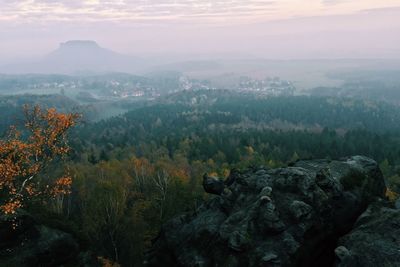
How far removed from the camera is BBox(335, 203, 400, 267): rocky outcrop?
59.3ft

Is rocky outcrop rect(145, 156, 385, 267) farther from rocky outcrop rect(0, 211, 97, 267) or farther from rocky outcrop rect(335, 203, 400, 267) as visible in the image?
rocky outcrop rect(0, 211, 97, 267)

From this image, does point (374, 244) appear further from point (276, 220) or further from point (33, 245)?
point (33, 245)

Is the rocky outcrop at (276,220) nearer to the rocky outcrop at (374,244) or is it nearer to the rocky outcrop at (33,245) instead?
the rocky outcrop at (374,244)

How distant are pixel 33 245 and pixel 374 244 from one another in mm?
24206

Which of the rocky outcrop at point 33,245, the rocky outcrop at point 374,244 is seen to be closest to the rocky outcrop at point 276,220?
the rocky outcrop at point 374,244

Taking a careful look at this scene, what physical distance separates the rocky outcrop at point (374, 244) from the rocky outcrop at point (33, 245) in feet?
71.2

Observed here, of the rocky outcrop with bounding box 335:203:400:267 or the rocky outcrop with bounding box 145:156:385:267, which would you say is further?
the rocky outcrop with bounding box 145:156:385:267

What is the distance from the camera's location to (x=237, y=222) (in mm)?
23094

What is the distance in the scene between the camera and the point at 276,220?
21.7 meters

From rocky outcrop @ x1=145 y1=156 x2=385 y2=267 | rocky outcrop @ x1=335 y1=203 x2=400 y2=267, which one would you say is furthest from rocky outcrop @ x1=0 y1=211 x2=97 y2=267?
rocky outcrop @ x1=335 y1=203 x2=400 y2=267

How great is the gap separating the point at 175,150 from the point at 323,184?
101 meters

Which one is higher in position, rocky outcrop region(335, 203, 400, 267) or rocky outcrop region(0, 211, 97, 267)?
rocky outcrop region(335, 203, 400, 267)

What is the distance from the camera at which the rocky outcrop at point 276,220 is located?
21.2 metres

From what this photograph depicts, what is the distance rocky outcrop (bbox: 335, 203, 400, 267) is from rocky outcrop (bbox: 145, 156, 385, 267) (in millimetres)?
424
